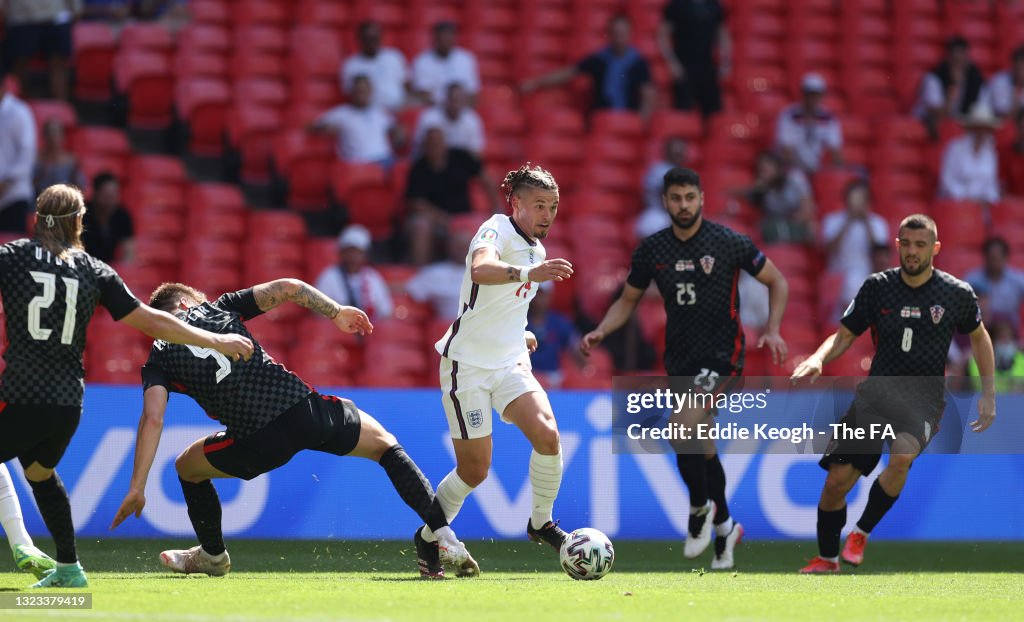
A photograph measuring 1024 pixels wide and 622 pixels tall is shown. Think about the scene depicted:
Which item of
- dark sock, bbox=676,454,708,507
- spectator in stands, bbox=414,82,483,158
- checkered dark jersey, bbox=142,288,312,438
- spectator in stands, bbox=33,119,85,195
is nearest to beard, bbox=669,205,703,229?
dark sock, bbox=676,454,708,507

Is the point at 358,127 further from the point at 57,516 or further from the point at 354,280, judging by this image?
the point at 57,516

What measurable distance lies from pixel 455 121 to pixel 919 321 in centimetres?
740

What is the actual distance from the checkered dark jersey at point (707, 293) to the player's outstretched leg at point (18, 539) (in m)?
4.22

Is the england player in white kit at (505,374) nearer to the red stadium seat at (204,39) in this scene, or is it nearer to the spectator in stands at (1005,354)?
the spectator in stands at (1005,354)

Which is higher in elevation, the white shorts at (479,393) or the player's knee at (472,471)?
the white shorts at (479,393)

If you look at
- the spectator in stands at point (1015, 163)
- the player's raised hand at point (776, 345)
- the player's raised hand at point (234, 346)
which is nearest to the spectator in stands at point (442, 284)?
the player's raised hand at point (776, 345)

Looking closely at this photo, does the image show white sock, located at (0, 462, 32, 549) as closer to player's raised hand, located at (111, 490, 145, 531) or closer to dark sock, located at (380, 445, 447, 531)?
player's raised hand, located at (111, 490, 145, 531)

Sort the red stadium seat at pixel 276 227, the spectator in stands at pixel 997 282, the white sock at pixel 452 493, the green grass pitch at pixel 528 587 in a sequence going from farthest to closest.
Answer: the spectator in stands at pixel 997 282 → the red stadium seat at pixel 276 227 → the white sock at pixel 452 493 → the green grass pitch at pixel 528 587

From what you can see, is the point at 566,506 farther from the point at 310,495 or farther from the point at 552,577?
the point at 552,577

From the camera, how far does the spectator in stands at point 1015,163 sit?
1806 centimetres

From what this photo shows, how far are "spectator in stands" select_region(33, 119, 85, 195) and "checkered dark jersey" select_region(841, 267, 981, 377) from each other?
26.1 ft

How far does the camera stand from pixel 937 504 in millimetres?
12039

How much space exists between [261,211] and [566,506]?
5422 mm

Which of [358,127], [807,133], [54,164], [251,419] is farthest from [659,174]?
[251,419]
